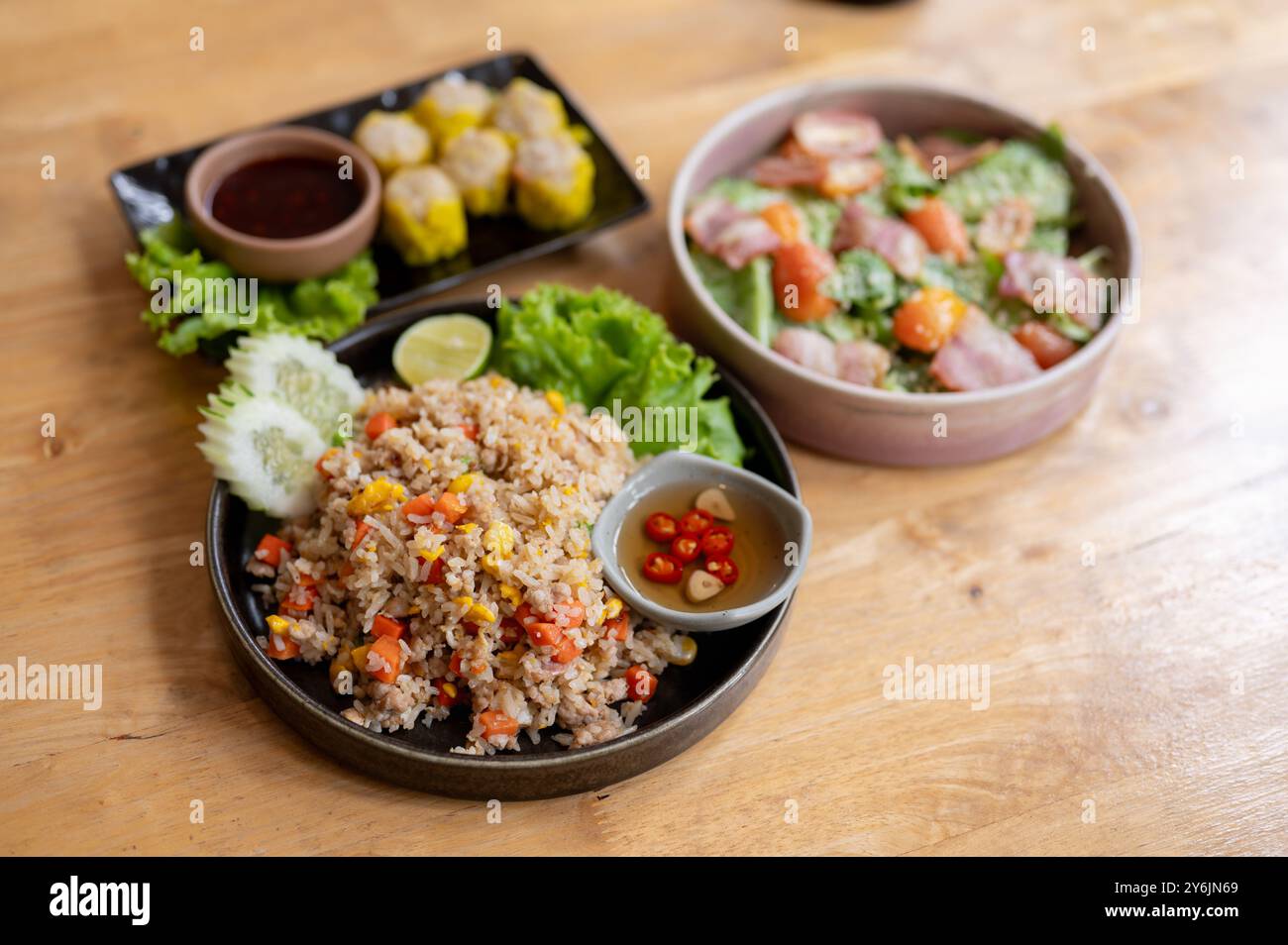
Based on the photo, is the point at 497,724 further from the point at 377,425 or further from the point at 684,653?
the point at 377,425

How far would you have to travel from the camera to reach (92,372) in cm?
359

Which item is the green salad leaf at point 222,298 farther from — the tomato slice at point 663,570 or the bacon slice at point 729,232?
the tomato slice at point 663,570

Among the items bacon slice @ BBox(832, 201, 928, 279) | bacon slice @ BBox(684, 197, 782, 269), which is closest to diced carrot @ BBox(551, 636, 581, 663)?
bacon slice @ BBox(684, 197, 782, 269)

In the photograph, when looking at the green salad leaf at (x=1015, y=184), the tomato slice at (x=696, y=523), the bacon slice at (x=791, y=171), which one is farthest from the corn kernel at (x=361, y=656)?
the green salad leaf at (x=1015, y=184)

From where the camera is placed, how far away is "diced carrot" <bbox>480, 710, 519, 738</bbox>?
266cm

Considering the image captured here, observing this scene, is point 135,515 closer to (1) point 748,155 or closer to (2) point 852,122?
(1) point 748,155

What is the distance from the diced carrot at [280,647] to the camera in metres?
2.80

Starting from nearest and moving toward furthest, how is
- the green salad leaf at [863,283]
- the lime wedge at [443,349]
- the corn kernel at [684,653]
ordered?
the corn kernel at [684,653] → the lime wedge at [443,349] → the green salad leaf at [863,283]

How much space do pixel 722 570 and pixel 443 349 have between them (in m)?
1.11

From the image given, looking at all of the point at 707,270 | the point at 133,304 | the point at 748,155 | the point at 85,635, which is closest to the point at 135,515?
the point at 85,635

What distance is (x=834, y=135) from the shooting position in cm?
408

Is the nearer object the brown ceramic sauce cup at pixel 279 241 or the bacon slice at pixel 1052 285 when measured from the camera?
the brown ceramic sauce cup at pixel 279 241

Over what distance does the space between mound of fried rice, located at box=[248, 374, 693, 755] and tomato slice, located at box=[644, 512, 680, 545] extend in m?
0.14

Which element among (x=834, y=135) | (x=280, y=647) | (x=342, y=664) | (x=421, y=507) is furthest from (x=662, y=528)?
(x=834, y=135)
